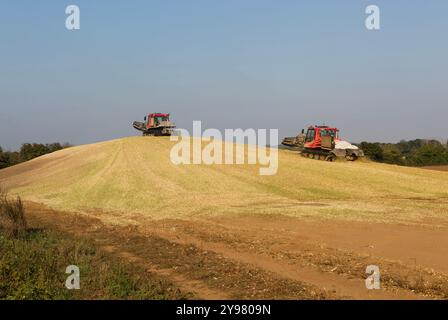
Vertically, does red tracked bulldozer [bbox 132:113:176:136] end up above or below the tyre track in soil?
above

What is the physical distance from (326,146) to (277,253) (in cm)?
2928

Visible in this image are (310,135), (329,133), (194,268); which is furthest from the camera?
(310,135)

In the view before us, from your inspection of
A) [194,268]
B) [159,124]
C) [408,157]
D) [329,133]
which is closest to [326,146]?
[329,133]

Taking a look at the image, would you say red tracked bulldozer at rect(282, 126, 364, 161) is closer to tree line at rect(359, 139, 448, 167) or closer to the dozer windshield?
the dozer windshield

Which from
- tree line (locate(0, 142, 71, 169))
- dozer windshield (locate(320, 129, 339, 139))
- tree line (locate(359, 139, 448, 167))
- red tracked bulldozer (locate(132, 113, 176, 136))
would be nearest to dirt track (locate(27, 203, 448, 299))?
dozer windshield (locate(320, 129, 339, 139))

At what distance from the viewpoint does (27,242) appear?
46.9ft

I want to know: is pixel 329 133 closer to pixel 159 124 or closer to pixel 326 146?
pixel 326 146

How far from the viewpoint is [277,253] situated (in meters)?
13.9

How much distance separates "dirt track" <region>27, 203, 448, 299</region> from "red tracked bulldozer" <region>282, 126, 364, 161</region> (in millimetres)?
22130

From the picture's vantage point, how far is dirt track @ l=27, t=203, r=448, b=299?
10.2 m
